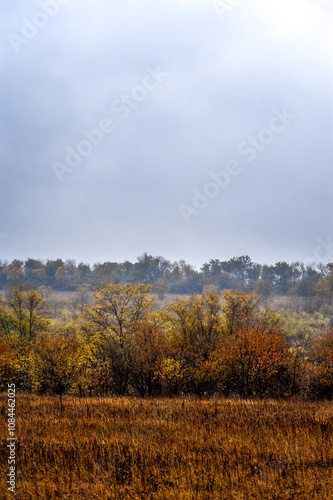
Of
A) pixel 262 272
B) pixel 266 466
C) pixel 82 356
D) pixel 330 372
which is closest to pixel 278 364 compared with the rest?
pixel 330 372

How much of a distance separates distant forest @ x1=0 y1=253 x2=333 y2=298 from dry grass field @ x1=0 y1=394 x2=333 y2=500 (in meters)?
105

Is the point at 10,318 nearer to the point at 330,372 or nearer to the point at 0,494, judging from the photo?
the point at 330,372

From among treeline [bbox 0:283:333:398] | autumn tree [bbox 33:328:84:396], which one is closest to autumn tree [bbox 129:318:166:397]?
treeline [bbox 0:283:333:398]

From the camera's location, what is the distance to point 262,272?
121688 mm

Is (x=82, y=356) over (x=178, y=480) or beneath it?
beneath

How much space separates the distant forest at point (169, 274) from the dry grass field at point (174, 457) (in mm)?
104817

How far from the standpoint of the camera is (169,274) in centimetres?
12731

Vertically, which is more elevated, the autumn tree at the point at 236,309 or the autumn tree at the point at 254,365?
the autumn tree at the point at 236,309

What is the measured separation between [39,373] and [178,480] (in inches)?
636

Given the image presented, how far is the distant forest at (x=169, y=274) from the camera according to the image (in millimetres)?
117688

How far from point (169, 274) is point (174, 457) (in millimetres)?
121925

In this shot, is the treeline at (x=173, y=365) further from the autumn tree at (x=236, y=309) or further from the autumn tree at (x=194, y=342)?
the autumn tree at (x=236, y=309)

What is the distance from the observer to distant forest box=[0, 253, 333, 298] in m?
118

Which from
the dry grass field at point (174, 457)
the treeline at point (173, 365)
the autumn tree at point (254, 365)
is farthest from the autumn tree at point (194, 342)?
the dry grass field at point (174, 457)
